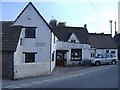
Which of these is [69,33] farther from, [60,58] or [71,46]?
[60,58]

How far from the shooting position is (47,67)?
34.7 m

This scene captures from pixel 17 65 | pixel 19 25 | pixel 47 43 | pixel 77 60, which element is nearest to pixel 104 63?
pixel 77 60

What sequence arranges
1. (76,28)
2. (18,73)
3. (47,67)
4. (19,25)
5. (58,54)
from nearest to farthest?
1. (18,73)
2. (47,67)
3. (19,25)
4. (58,54)
5. (76,28)

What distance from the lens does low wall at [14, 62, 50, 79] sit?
3003cm

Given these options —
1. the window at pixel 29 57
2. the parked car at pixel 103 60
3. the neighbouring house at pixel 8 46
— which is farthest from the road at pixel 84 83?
the parked car at pixel 103 60

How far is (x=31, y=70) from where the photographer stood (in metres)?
31.8

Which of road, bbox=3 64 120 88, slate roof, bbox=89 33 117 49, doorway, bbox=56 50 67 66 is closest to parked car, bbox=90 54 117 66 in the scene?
doorway, bbox=56 50 67 66

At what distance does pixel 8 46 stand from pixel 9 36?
7.41ft

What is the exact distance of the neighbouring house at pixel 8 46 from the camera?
30.0 m

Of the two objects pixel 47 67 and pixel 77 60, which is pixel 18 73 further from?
pixel 77 60

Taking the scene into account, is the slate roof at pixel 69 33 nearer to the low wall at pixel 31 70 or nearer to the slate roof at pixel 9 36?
the slate roof at pixel 9 36

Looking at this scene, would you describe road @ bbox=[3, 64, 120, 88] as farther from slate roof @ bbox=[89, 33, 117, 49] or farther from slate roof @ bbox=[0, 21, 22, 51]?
slate roof @ bbox=[89, 33, 117, 49]

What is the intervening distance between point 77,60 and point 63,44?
378 cm

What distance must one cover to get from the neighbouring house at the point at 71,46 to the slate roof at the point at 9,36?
15409mm
